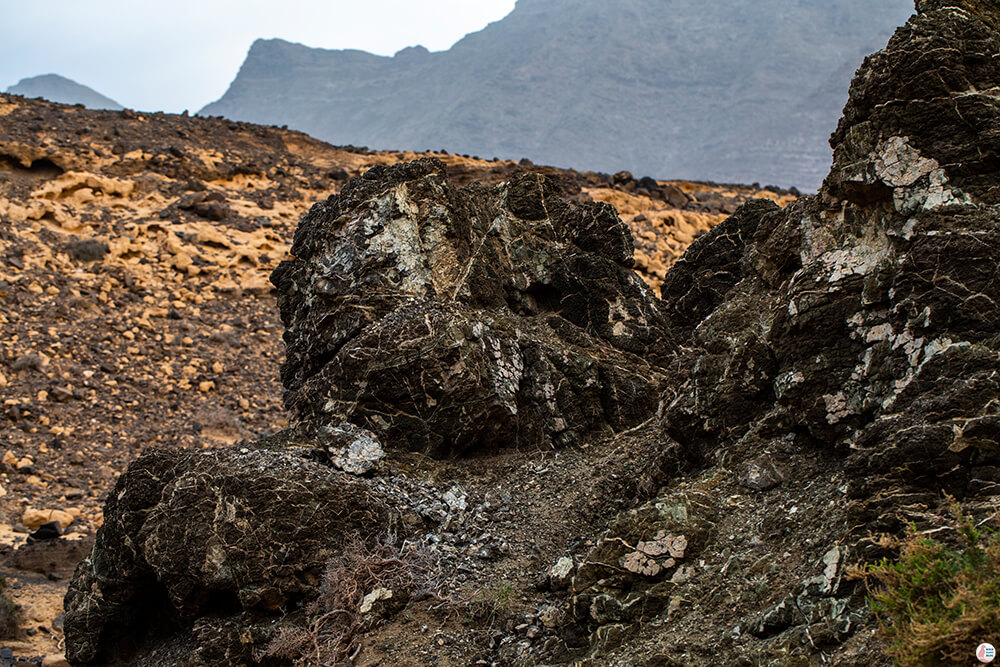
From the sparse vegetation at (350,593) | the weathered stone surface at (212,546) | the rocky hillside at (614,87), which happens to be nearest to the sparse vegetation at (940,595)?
the sparse vegetation at (350,593)

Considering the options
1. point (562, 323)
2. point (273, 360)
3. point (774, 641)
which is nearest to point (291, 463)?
point (562, 323)

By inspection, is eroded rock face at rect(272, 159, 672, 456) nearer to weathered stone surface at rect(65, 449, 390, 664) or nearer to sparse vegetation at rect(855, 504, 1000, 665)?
weathered stone surface at rect(65, 449, 390, 664)

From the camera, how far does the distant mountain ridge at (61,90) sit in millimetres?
165625

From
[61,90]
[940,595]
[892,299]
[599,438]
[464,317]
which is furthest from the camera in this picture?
[61,90]

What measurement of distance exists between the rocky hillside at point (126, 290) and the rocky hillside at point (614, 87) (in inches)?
3228

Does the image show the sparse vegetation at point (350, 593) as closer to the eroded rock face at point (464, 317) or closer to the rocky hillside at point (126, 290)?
the eroded rock face at point (464, 317)

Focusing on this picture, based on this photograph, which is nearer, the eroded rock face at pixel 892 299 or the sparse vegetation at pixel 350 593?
the eroded rock face at pixel 892 299

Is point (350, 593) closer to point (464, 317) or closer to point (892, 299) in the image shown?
point (464, 317)

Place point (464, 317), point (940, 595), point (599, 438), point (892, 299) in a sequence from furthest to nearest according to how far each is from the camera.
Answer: point (599, 438)
point (464, 317)
point (892, 299)
point (940, 595)

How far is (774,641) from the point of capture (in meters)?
4.62

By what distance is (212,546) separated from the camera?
7.41m

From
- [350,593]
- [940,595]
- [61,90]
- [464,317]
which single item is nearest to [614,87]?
[61,90]

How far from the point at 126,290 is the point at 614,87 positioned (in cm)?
13379

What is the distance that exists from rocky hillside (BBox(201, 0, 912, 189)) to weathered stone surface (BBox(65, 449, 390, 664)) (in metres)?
97.7
